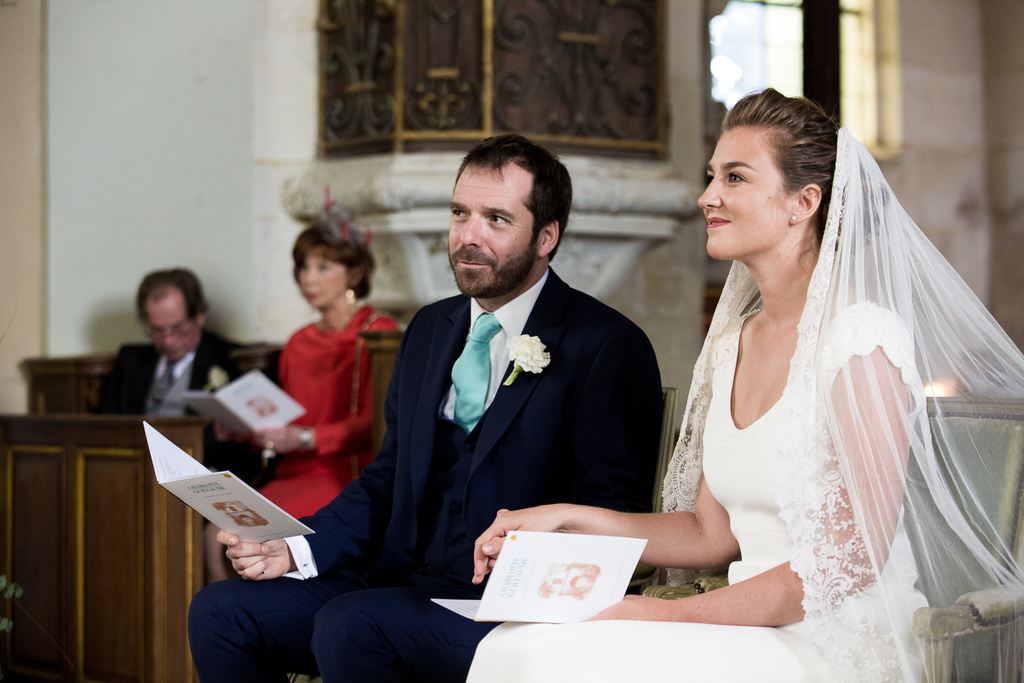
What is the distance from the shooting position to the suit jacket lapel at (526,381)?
2.11 m

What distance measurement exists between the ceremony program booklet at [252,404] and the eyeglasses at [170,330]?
89cm

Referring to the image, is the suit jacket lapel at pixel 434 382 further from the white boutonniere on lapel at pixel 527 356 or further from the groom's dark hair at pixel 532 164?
the groom's dark hair at pixel 532 164

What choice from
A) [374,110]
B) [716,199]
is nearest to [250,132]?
[374,110]

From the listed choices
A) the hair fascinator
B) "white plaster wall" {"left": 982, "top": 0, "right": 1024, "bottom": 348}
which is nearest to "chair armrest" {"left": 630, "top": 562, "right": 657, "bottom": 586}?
the hair fascinator

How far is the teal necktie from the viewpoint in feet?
7.27

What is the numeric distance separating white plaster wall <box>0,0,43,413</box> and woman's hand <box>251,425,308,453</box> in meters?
0.91

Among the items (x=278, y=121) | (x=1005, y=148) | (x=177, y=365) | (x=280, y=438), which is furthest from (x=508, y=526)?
(x=1005, y=148)

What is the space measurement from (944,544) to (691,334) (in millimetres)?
3757

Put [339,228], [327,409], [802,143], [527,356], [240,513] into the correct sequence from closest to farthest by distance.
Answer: [802,143] → [240,513] → [527,356] → [327,409] → [339,228]

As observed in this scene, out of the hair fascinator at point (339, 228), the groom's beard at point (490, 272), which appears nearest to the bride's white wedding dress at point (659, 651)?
the groom's beard at point (490, 272)

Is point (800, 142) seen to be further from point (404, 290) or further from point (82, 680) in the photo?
point (404, 290)

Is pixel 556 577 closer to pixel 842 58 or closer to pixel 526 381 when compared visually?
pixel 526 381

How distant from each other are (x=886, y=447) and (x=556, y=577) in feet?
1.93

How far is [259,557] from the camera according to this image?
6.84ft
